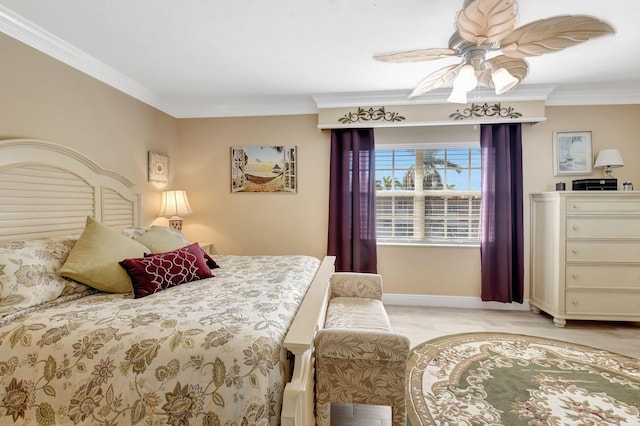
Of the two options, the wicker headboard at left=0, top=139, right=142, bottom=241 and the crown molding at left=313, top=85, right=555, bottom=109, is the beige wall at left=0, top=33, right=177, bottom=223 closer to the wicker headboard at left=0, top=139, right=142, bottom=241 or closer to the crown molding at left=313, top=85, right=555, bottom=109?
the wicker headboard at left=0, top=139, right=142, bottom=241

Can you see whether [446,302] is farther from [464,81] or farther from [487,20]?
[487,20]

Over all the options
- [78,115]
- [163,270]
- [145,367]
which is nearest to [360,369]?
[145,367]

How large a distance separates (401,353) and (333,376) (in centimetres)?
35

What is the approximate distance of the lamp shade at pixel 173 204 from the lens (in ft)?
10.4

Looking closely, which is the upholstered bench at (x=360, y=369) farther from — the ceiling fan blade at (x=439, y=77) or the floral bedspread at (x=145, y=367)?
the ceiling fan blade at (x=439, y=77)

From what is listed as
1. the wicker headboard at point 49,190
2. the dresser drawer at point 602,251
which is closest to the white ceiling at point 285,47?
the wicker headboard at point 49,190

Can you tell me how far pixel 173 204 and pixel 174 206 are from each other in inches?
1.0

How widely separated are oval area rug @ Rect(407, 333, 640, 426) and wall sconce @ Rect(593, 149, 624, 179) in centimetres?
188

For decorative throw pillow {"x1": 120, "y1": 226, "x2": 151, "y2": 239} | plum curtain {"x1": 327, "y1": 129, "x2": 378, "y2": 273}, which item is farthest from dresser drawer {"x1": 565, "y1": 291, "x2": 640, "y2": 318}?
decorative throw pillow {"x1": 120, "y1": 226, "x2": 151, "y2": 239}

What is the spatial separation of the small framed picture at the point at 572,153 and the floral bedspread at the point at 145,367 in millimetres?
3579

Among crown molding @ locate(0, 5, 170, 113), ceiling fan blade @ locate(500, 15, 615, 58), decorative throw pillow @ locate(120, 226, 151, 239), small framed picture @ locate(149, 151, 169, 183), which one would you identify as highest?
crown molding @ locate(0, 5, 170, 113)

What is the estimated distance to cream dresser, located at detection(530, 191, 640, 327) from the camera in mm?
2740

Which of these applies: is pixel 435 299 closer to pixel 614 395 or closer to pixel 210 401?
pixel 614 395

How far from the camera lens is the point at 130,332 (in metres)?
1.16
